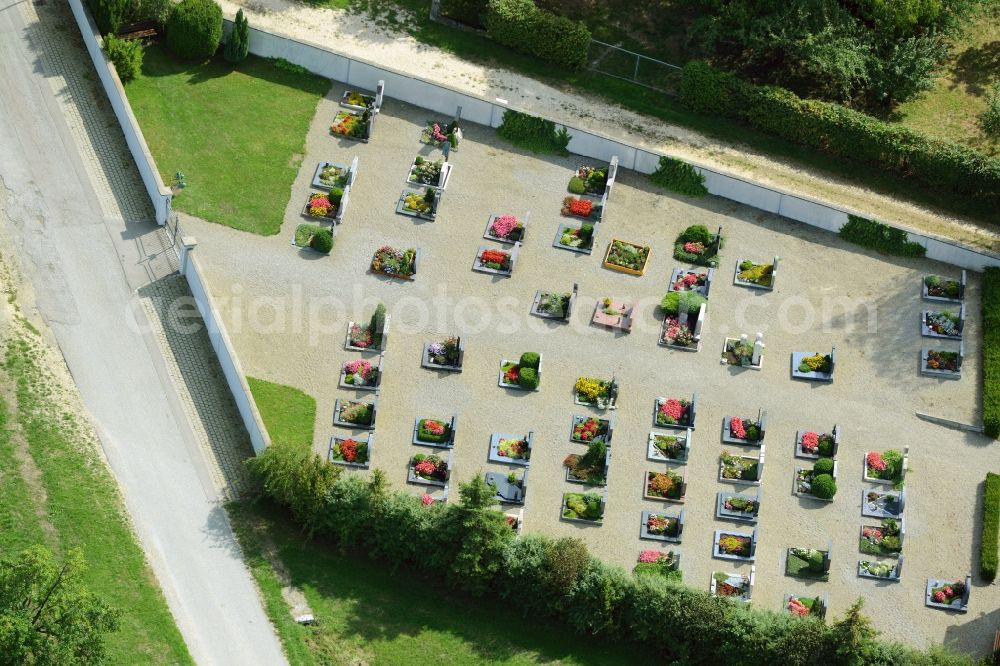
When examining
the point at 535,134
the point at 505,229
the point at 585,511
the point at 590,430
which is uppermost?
the point at 535,134

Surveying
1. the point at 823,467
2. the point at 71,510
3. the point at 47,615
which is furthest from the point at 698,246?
the point at 47,615

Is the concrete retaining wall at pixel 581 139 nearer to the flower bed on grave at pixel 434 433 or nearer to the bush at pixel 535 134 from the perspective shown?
the bush at pixel 535 134

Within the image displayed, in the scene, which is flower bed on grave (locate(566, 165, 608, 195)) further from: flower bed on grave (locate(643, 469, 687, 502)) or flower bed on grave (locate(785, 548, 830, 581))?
flower bed on grave (locate(785, 548, 830, 581))

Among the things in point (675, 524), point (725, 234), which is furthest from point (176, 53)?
point (675, 524)

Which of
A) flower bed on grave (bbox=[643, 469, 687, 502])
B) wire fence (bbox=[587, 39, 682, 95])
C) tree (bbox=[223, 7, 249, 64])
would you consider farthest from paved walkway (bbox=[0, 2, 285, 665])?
wire fence (bbox=[587, 39, 682, 95])

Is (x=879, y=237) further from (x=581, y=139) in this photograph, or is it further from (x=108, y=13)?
(x=108, y=13)

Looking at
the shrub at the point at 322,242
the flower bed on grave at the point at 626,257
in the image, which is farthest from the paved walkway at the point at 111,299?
the flower bed on grave at the point at 626,257

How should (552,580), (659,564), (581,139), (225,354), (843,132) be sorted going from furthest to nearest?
(843,132) → (581,139) → (225,354) → (659,564) → (552,580)
